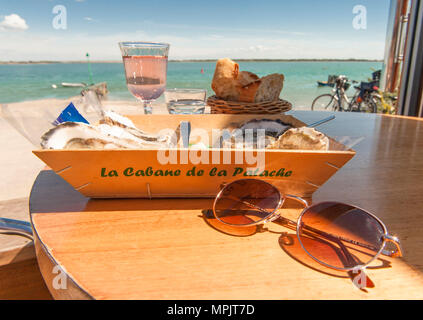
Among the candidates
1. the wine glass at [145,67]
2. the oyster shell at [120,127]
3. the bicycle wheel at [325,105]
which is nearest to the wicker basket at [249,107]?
the wine glass at [145,67]

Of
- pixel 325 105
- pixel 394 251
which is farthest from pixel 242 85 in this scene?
pixel 325 105

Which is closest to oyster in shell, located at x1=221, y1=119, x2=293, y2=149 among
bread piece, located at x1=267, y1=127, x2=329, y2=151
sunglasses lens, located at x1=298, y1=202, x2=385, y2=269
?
bread piece, located at x1=267, y1=127, x2=329, y2=151

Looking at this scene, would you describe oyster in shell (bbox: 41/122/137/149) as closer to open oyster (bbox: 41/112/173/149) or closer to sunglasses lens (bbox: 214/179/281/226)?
open oyster (bbox: 41/112/173/149)

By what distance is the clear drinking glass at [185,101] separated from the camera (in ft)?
2.89

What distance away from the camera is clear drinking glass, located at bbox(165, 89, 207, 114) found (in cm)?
88

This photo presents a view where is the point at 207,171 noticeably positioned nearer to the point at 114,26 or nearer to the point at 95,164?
the point at 95,164

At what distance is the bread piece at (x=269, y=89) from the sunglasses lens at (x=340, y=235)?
1.91ft

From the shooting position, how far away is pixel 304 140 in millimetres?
494

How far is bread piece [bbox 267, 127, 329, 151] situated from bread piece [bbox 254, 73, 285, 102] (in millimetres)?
485

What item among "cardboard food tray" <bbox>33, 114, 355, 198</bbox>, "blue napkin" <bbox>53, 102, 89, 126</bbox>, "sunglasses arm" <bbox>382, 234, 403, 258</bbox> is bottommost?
"sunglasses arm" <bbox>382, 234, 403, 258</bbox>

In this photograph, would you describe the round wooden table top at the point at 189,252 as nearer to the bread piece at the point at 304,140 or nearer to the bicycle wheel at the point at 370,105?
the bread piece at the point at 304,140

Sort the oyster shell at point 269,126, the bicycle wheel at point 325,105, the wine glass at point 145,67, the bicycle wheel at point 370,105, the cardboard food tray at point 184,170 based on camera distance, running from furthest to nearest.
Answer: the bicycle wheel at point 325,105
the bicycle wheel at point 370,105
the wine glass at point 145,67
the oyster shell at point 269,126
the cardboard food tray at point 184,170

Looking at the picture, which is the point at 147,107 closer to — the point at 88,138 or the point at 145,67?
the point at 145,67
